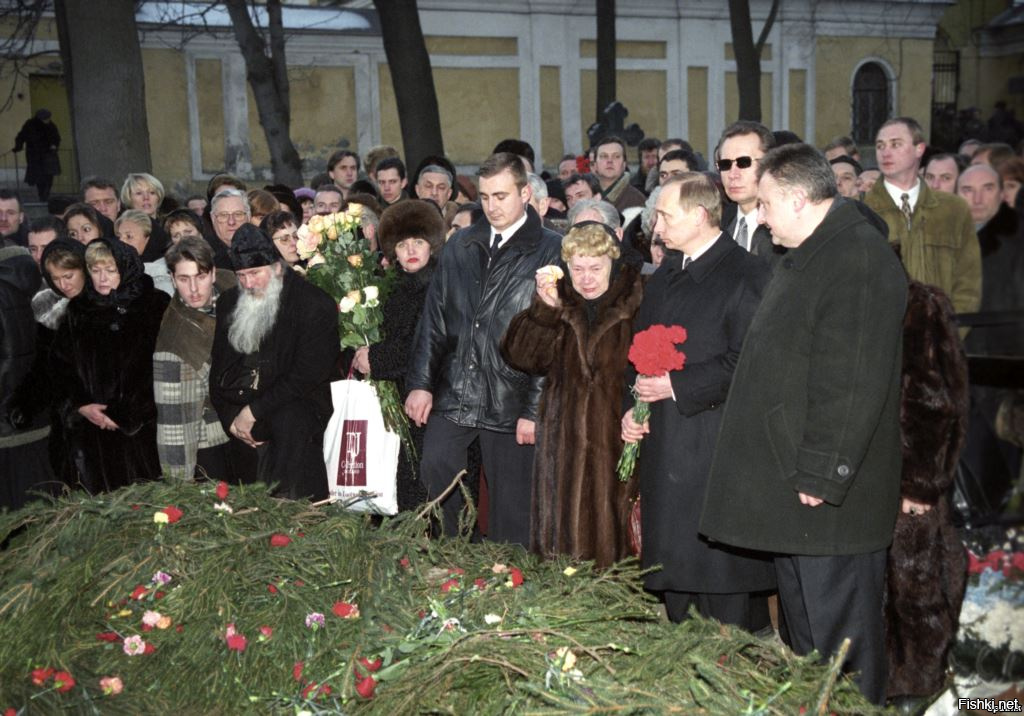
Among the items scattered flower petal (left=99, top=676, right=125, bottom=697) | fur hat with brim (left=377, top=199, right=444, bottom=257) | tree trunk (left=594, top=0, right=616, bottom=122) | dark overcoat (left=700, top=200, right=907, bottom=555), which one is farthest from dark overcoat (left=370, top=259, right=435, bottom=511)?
tree trunk (left=594, top=0, right=616, bottom=122)

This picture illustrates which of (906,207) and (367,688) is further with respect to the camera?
(906,207)

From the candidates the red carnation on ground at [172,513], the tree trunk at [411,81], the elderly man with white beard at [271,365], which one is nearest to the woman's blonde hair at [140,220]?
the elderly man with white beard at [271,365]

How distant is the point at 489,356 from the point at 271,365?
1146 mm

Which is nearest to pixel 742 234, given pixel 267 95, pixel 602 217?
pixel 602 217

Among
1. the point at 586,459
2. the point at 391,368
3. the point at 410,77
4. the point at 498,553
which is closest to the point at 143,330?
the point at 391,368

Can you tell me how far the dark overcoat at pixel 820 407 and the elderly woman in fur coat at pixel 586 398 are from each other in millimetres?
1109

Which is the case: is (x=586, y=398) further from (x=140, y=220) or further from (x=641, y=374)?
(x=140, y=220)

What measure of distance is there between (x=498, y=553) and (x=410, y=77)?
1193 cm

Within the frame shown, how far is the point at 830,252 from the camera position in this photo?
3582 millimetres

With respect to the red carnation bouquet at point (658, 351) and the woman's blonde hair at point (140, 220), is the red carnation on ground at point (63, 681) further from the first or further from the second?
the woman's blonde hair at point (140, 220)

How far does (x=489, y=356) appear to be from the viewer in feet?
18.0

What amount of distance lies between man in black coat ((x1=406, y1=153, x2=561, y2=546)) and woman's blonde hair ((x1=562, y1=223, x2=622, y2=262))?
54cm

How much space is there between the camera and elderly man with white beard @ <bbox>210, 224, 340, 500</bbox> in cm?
580

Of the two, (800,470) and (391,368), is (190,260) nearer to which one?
(391,368)
